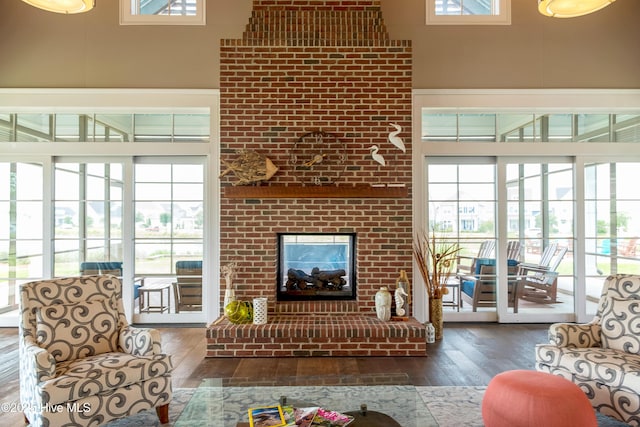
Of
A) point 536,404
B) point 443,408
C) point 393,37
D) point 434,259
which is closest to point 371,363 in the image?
point 443,408

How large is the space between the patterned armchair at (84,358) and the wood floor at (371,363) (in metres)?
0.69

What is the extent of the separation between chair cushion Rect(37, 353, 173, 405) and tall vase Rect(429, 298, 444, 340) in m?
2.84

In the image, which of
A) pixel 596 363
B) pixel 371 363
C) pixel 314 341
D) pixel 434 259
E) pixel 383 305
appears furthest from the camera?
pixel 434 259

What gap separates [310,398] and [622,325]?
227 cm

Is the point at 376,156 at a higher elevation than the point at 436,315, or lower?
higher

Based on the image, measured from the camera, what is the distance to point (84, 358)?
8.05 ft

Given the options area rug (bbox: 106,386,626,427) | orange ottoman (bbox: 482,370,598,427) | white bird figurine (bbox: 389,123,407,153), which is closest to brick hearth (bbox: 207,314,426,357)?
area rug (bbox: 106,386,626,427)

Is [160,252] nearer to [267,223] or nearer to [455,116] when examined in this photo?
[267,223]

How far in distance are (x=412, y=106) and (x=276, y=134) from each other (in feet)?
5.50

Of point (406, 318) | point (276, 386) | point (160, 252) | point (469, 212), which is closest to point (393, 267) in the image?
point (406, 318)

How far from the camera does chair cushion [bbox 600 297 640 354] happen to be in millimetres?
2568

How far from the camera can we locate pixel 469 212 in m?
4.70

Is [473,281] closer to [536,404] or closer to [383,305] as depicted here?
[383,305]

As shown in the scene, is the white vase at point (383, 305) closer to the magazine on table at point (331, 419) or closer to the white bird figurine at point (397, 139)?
the white bird figurine at point (397, 139)
